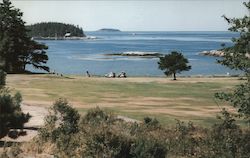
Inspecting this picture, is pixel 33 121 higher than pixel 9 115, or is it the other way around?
pixel 9 115

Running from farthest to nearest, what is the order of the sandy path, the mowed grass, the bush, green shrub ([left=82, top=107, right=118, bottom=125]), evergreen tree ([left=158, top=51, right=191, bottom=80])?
1. evergreen tree ([left=158, top=51, right=191, bottom=80])
2. the mowed grass
3. green shrub ([left=82, top=107, right=118, bottom=125])
4. the sandy path
5. the bush

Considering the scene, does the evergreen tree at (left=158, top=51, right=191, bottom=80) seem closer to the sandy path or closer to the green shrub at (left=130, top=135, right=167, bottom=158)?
the sandy path

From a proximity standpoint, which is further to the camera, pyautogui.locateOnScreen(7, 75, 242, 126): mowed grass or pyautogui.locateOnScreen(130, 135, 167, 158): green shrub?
pyautogui.locateOnScreen(7, 75, 242, 126): mowed grass

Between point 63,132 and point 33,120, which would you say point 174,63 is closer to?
point 33,120

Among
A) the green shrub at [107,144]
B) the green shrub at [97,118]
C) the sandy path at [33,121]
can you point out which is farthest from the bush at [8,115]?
the green shrub at [107,144]

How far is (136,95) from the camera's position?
169 feet

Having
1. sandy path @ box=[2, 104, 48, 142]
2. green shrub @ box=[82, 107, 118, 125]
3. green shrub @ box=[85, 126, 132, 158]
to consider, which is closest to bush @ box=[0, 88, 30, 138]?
sandy path @ box=[2, 104, 48, 142]

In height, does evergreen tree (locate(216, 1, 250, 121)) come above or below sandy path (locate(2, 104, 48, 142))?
above

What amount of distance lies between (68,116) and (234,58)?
1074 centimetres

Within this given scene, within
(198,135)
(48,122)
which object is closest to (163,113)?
(198,135)

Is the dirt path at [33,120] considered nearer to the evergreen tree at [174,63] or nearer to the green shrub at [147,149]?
the green shrub at [147,149]

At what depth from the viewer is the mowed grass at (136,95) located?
1569 inches

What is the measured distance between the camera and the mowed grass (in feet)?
131

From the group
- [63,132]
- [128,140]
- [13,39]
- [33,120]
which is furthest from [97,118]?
[13,39]
